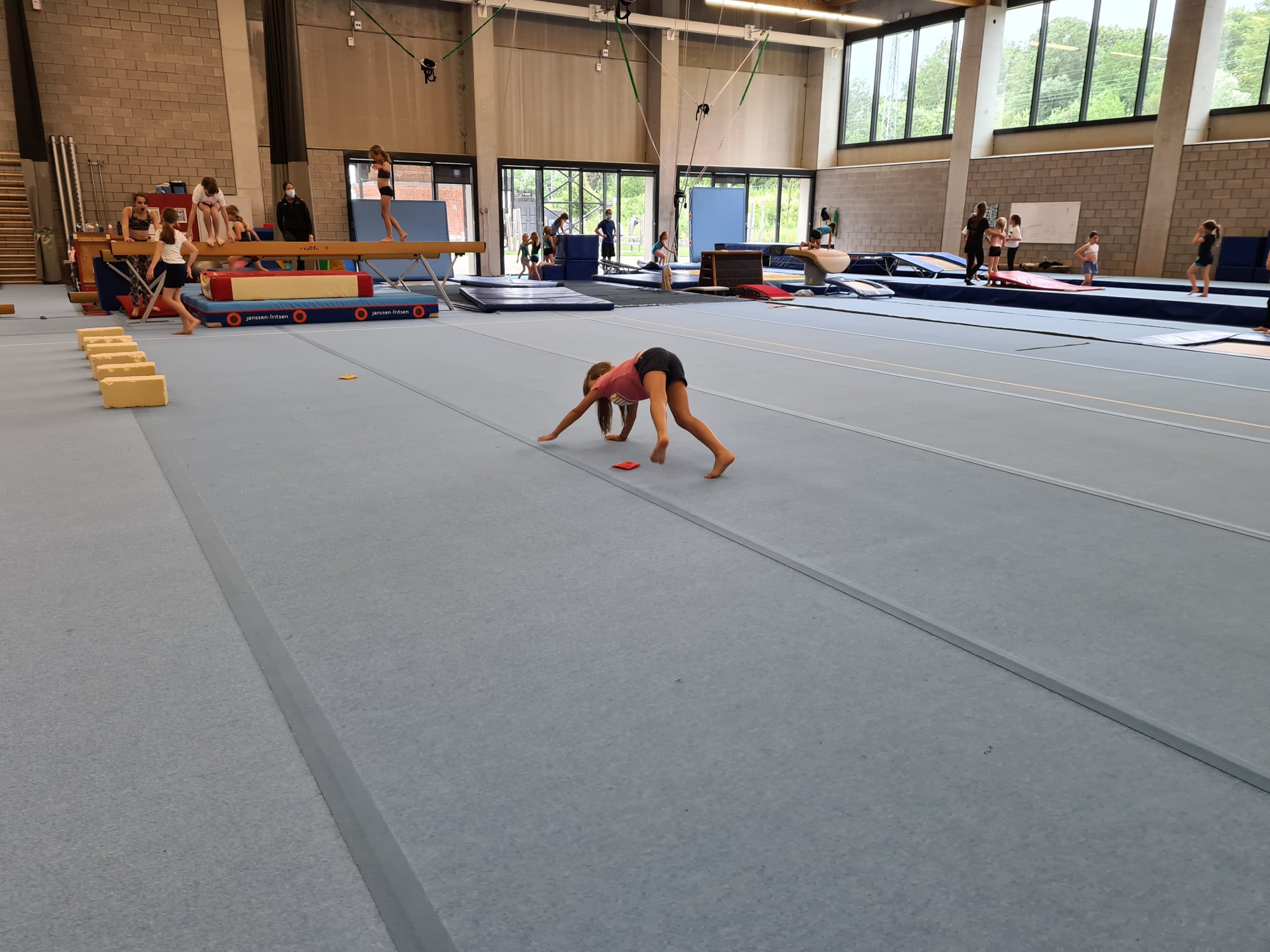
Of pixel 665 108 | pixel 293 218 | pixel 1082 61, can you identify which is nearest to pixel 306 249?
pixel 293 218

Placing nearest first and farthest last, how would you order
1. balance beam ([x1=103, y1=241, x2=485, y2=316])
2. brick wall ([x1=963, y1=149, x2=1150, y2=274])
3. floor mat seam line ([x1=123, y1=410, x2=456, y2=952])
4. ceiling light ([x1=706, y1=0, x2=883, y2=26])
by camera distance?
floor mat seam line ([x1=123, y1=410, x2=456, y2=952])
balance beam ([x1=103, y1=241, x2=485, y2=316])
brick wall ([x1=963, y1=149, x2=1150, y2=274])
ceiling light ([x1=706, y1=0, x2=883, y2=26])

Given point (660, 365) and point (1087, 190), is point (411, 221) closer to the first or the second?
point (1087, 190)

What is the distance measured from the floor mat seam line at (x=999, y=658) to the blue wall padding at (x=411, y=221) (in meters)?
16.4

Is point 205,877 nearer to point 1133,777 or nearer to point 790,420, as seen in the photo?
point 1133,777

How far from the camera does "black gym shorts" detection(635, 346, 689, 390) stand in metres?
4.06

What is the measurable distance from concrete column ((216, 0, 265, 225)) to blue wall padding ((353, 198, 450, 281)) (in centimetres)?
201

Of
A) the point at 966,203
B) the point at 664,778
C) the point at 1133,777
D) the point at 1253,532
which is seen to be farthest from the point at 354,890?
the point at 966,203

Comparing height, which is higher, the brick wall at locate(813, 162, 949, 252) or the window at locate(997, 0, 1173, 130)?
the window at locate(997, 0, 1173, 130)

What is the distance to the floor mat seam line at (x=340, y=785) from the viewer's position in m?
1.50

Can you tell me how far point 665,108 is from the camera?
22094 mm

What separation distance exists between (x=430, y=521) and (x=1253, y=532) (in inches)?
130

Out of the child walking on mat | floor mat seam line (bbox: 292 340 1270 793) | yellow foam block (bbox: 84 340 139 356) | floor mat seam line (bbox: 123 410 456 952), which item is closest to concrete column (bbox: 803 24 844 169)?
the child walking on mat

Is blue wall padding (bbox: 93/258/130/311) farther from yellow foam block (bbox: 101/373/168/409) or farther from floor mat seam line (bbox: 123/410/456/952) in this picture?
floor mat seam line (bbox: 123/410/456/952)

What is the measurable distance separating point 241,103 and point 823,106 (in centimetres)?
1475
